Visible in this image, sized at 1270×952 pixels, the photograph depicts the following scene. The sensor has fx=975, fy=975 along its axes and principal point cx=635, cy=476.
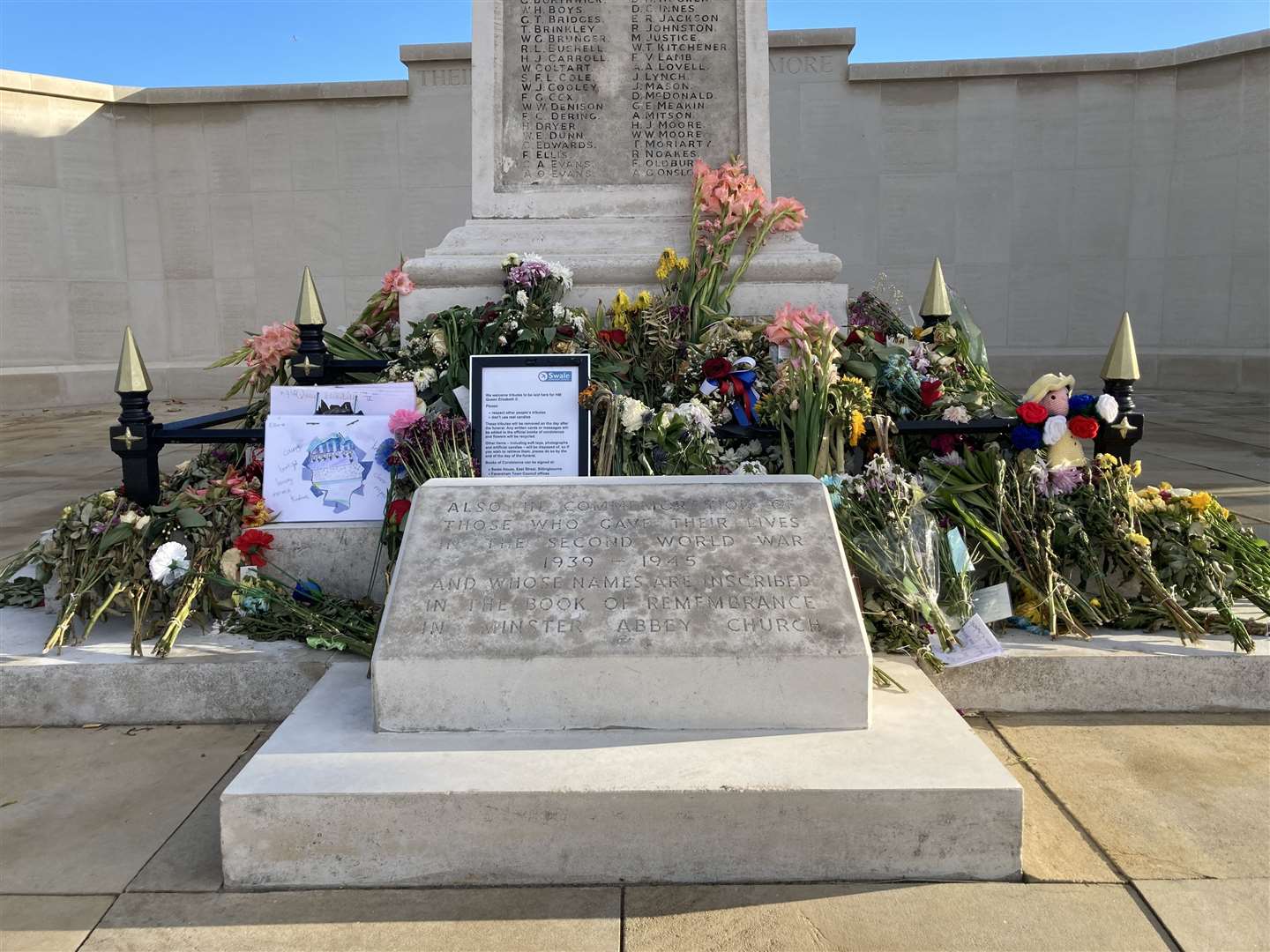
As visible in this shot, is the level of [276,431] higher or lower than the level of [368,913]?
higher

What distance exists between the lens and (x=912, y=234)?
1242cm

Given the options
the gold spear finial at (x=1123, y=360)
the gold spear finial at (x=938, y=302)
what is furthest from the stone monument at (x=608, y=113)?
the gold spear finial at (x=1123, y=360)

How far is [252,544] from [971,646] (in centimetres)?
257

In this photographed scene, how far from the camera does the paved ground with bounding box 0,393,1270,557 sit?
5992 millimetres

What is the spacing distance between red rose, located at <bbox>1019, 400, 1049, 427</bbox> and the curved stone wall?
867 cm

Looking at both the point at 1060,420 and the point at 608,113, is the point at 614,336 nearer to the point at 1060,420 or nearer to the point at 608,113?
the point at 608,113

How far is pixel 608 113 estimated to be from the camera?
5.12m

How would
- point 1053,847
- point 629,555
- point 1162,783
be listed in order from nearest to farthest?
1. point 1053,847
2. point 1162,783
3. point 629,555

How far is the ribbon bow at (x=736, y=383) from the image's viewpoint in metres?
4.14

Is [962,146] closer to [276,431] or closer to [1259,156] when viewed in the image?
[1259,156]

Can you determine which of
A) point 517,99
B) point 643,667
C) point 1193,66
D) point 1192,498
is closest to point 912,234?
point 1193,66

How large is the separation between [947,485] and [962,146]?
389 inches

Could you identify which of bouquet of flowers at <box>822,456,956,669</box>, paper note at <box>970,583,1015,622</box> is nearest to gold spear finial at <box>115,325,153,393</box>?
bouquet of flowers at <box>822,456,956,669</box>

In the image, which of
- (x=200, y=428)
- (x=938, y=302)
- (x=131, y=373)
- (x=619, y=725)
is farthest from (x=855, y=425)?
(x=131, y=373)
